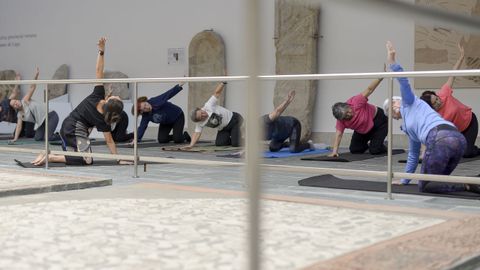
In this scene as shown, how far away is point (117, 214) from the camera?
12.3 feet

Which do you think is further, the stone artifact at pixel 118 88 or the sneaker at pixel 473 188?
the stone artifact at pixel 118 88

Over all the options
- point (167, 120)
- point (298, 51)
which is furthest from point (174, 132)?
point (298, 51)

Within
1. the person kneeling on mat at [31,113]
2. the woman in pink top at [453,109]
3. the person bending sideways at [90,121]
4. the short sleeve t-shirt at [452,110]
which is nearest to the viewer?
the woman in pink top at [453,109]

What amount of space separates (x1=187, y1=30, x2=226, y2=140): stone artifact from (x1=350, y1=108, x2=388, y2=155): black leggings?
3.60 metres

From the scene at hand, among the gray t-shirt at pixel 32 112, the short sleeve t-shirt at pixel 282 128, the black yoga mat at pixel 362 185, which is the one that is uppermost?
the gray t-shirt at pixel 32 112

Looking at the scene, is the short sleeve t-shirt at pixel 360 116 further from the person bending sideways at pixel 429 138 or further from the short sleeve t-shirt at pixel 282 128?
the person bending sideways at pixel 429 138

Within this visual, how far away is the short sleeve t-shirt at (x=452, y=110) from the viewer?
20.6 ft

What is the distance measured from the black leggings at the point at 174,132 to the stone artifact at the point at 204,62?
0.57 meters

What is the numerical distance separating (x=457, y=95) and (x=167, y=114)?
425cm

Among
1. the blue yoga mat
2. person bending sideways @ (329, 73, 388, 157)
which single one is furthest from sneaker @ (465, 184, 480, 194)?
the blue yoga mat

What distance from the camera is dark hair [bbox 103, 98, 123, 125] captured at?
6.39 meters

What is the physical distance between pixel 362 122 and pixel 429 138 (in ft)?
10.2

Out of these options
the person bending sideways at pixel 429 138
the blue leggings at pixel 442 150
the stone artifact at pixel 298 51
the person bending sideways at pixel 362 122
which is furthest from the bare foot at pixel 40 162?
the stone artifact at pixel 298 51

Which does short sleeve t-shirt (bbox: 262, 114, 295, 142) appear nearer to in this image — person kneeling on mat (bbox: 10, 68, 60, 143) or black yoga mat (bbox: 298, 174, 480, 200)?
black yoga mat (bbox: 298, 174, 480, 200)
